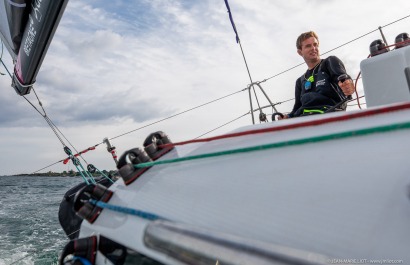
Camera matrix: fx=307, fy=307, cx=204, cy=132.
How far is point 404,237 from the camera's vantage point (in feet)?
2.15

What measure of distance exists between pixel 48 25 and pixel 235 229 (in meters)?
2.02

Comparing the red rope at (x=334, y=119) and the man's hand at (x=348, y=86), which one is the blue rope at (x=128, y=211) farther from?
the man's hand at (x=348, y=86)

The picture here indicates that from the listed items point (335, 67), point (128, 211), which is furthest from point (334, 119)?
point (335, 67)

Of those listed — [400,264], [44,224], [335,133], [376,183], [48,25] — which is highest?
[48,25]

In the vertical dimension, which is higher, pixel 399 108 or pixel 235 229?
pixel 399 108

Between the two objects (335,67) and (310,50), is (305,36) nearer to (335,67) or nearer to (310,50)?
(310,50)

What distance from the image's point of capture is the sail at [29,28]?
207cm

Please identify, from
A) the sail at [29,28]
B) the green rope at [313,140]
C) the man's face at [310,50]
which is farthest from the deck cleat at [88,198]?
the man's face at [310,50]

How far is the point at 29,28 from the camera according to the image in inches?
91.0

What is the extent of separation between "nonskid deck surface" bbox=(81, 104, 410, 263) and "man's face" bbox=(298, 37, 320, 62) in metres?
2.33

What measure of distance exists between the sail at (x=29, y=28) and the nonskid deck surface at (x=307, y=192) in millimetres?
1602

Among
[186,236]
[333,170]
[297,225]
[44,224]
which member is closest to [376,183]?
[333,170]

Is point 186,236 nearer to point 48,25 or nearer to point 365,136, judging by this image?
point 365,136

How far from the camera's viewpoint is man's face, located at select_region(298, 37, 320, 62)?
3.09m
